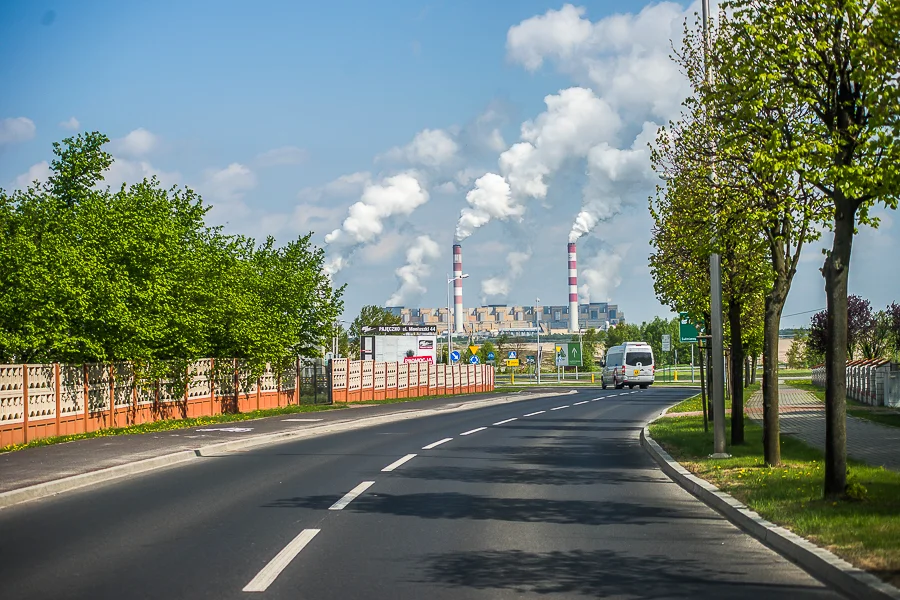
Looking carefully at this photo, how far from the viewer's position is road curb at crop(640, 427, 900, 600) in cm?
665

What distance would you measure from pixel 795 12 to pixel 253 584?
7992 millimetres

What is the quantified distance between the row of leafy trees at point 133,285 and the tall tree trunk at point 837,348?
762 inches

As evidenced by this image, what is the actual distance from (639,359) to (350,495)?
56.8m

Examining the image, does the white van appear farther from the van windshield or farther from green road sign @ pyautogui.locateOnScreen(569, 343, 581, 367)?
green road sign @ pyautogui.locateOnScreen(569, 343, 581, 367)

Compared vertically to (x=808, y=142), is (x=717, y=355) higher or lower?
lower

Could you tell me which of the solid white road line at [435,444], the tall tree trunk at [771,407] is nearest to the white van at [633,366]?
the solid white road line at [435,444]

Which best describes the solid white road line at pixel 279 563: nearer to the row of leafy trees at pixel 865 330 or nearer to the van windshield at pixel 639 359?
the row of leafy trees at pixel 865 330

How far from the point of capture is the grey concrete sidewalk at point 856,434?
616 inches

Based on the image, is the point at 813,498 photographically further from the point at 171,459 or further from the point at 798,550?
the point at 171,459

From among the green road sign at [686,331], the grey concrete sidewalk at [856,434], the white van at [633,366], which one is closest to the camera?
the grey concrete sidewalk at [856,434]

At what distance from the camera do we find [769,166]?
10547 mm

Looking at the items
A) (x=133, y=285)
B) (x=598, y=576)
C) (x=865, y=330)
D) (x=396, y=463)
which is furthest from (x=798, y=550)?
(x=865, y=330)

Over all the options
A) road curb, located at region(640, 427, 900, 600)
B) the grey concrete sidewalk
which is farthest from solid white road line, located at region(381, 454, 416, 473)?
the grey concrete sidewalk

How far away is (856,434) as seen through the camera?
20.8m
